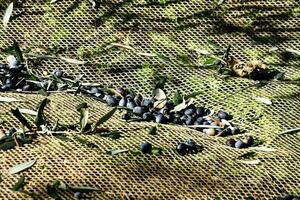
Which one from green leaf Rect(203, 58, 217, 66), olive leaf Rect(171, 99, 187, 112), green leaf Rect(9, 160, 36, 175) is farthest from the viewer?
green leaf Rect(203, 58, 217, 66)

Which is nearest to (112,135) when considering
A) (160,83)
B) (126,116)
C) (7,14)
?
(126,116)

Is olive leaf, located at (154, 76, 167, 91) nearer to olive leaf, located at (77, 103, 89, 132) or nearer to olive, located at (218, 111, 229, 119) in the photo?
olive, located at (218, 111, 229, 119)

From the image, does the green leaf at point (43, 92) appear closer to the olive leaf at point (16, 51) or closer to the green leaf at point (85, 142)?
the olive leaf at point (16, 51)

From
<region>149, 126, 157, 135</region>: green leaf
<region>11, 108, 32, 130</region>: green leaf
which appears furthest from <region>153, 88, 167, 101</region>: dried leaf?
<region>11, 108, 32, 130</region>: green leaf

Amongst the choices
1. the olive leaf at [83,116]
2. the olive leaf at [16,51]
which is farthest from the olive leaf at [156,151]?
the olive leaf at [16,51]

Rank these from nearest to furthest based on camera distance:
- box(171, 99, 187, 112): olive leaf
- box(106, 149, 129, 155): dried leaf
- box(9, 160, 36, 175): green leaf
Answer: box(9, 160, 36, 175): green leaf → box(106, 149, 129, 155): dried leaf → box(171, 99, 187, 112): olive leaf

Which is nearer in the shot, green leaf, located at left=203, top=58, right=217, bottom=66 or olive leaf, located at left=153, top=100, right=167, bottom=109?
olive leaf, located at left=153, top=100, right=167, bottom=109
